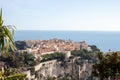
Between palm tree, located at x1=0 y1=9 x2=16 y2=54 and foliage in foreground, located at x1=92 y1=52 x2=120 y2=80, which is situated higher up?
palm tree, located at x1=0 y1=9 x2=16 y2=54

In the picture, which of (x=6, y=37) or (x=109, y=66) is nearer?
(x=6, y=37)

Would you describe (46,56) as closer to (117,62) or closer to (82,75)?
(82,75)

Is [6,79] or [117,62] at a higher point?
[6,79]

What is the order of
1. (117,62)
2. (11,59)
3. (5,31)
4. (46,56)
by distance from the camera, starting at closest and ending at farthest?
1. (5,31)
2. (117,62)
3. (11,59)
4. (46,56)

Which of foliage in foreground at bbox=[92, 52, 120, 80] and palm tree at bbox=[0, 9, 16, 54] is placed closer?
palm tree at bbox=[0, 9, 16, 54]

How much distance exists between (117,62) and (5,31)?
1683 centimetres

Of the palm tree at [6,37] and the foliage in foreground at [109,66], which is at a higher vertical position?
the palm tree at [6,37]

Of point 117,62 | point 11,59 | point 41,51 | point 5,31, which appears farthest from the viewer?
point 41,51

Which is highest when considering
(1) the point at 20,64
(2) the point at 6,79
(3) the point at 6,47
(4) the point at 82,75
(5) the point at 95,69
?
(3) the point at 6,47

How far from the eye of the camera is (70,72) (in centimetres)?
7869

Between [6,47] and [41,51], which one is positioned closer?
[6,47]

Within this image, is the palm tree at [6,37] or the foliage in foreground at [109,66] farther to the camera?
the foliage in foreground at [109,66]

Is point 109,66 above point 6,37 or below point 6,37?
below

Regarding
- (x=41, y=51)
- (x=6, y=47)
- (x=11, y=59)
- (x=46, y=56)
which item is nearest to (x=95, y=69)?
(x=6, y=47)
